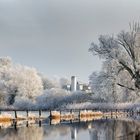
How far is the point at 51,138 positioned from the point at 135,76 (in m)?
39.2

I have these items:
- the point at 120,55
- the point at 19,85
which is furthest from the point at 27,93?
the point at 120,55

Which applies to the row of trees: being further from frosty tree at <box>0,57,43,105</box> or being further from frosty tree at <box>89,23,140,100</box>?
frosty tree at <box>89,23,140,100</box>

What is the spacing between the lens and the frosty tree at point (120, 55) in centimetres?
6338

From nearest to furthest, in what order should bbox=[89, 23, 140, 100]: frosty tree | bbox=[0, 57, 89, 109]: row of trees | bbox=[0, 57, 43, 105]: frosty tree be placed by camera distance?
1. bbox=[89, 23, 140, 100]: frosty tree
2. bbox=[0, 57, 89, 109]: row of trees
3. bbox=[0, 57, 43, 105]: frosty tree

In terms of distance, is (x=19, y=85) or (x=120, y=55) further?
(x=19, y=85)

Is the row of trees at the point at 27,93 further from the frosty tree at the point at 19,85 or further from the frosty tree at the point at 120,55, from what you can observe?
the frosty tree at the point at 120,55

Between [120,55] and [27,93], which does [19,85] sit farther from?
[120,55]

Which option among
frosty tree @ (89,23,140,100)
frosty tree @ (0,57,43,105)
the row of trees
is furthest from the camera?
frosty tree @ (0,57,43,105)

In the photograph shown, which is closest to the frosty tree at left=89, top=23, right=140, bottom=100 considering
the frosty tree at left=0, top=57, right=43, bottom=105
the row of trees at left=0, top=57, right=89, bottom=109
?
the row of trees at left=0, top=57, right=89, bottom=109

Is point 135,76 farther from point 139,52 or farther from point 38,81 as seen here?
point 38,81

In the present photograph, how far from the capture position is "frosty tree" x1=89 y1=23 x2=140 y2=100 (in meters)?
63.4

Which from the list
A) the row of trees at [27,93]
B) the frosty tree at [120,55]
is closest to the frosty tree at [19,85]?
the row of trees at [27,93]

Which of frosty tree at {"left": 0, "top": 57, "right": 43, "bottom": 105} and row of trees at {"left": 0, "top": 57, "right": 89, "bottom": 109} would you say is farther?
frosty tree at {"left": 0, "top": 57, "right": 43, "bottom": 105}

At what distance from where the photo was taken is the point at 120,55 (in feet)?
209
